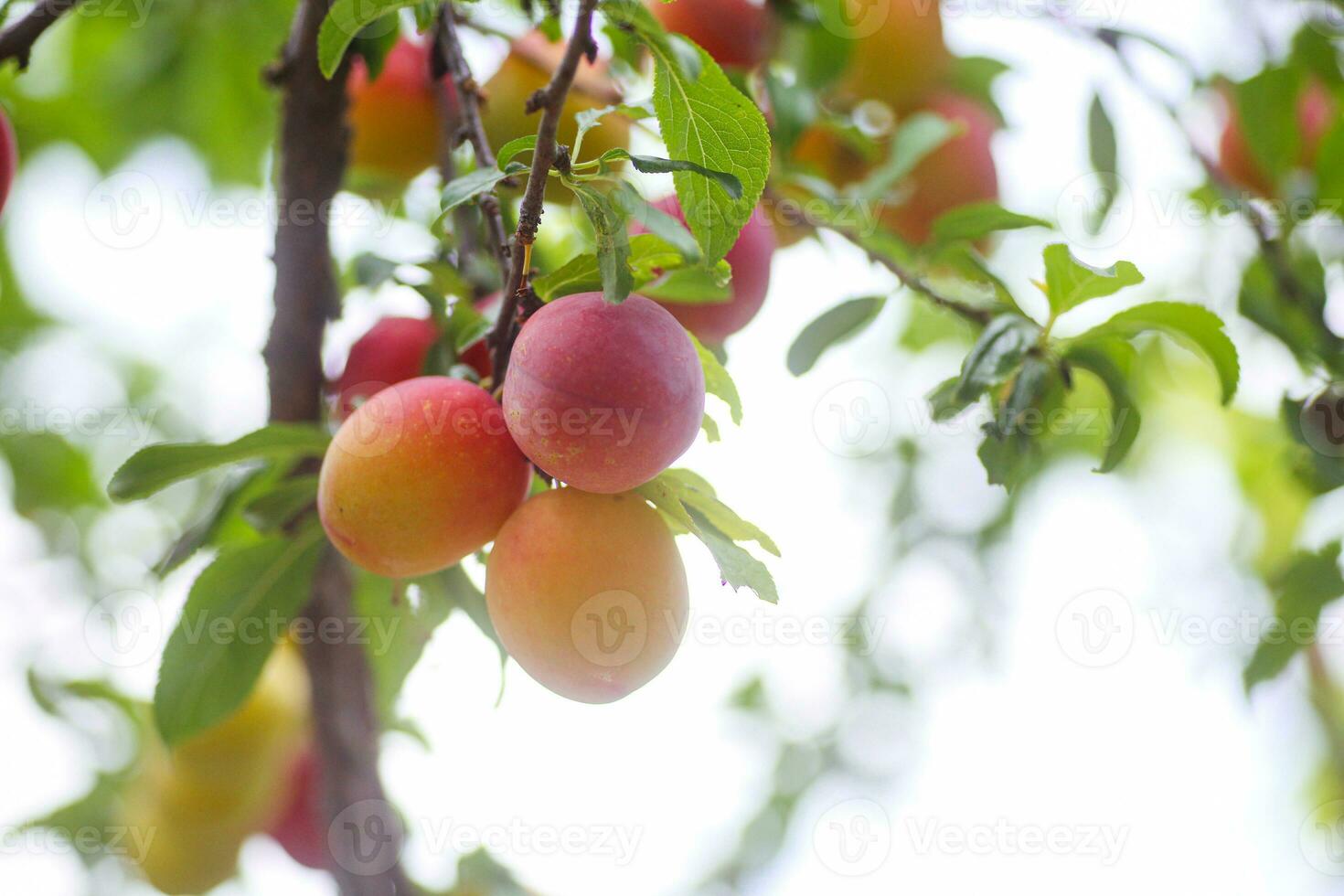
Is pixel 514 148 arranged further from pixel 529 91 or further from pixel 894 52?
pixel 894 52

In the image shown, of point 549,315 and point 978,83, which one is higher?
point 549,315

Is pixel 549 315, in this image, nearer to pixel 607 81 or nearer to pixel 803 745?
pixel 607 81

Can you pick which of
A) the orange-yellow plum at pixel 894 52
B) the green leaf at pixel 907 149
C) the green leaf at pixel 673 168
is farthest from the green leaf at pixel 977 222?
the green leaf at pixel 673 168

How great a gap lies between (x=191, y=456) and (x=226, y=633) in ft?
0.64

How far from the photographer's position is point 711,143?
65 cm

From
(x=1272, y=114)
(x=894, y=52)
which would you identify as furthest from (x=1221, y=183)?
(x=894, y=52)

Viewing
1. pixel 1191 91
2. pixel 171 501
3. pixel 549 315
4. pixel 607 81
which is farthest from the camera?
pixel 171 501

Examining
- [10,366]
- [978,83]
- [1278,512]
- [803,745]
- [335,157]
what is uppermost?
[335,157]

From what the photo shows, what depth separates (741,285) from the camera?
914 mm

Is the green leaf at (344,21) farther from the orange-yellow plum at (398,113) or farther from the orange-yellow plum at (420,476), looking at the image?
the orange-yellow plum at (398,113)

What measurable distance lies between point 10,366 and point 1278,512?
7.38 ft

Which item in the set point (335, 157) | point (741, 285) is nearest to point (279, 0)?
point (335, 157)

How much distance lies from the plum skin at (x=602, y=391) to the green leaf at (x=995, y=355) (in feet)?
0.80

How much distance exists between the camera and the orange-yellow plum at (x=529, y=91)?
1.07 m
